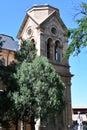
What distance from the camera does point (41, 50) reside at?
4569cm

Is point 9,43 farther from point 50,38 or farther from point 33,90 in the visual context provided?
point 33,90

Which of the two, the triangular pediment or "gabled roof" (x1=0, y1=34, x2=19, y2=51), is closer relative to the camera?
the triangular pediment

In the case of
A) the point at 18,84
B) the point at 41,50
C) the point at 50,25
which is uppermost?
the point at 50,25

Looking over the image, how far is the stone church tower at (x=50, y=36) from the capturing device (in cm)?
4612

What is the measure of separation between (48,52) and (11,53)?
5189 millimetres

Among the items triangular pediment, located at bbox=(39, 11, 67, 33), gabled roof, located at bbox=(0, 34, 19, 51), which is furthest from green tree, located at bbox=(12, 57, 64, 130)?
gabled roof, located at bbox=(0, 34, 19, 51)

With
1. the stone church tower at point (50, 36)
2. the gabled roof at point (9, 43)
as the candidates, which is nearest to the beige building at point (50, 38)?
the stone church tower at point (50, 36)

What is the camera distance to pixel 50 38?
157 feet

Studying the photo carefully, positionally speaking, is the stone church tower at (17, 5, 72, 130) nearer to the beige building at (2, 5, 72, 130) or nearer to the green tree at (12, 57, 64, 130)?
the beige building at (2, 5, 72, 130)

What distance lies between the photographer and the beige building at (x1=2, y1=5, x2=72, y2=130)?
46.1 m

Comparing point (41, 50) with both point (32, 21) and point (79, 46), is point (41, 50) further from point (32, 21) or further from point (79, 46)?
point (79, 46)

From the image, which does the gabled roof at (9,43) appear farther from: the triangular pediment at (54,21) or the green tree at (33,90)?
the green tree at (33,90)

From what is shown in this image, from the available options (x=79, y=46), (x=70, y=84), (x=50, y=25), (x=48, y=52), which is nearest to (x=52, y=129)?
(x=70, y=84)

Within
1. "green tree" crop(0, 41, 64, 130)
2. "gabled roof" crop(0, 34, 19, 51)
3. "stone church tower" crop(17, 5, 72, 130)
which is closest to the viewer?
"green tree" crop(0, 41, 64, 130)
